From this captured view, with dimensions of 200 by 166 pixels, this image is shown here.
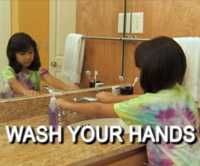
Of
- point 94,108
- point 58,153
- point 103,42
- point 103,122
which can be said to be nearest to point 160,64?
point 94,108

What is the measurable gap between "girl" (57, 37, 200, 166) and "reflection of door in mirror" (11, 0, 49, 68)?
Answer: 59 cm

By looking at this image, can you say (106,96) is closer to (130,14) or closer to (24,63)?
(24,63)

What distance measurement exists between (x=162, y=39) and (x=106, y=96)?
51 centimetres

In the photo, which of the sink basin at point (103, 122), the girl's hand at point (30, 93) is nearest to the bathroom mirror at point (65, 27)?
the girl's hand at point (30, 93)

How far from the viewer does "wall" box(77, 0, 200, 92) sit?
1801mm

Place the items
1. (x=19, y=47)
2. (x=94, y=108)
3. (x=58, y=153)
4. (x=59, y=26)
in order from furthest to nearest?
Result: (x=59, y=26)
(x=19, y=47)
(x=94, y=108)
(x=58, y=153)

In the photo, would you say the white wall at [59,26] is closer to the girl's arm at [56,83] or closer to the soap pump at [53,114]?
the girl's arm at [56,83]

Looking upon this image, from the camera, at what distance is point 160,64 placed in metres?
1.16

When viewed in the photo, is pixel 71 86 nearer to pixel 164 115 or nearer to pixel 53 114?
pixel 53 114

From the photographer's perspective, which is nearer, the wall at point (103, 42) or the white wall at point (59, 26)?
the white wall at point (59, 26)

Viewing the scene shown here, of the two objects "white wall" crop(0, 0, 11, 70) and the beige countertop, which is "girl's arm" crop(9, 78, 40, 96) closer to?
"white wall" crop(0, 0, 11, 70)

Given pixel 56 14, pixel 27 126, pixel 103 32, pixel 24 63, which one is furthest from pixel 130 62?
pixel 27 126

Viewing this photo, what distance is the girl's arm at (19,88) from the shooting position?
1.58 meters

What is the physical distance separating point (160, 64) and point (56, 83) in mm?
733
